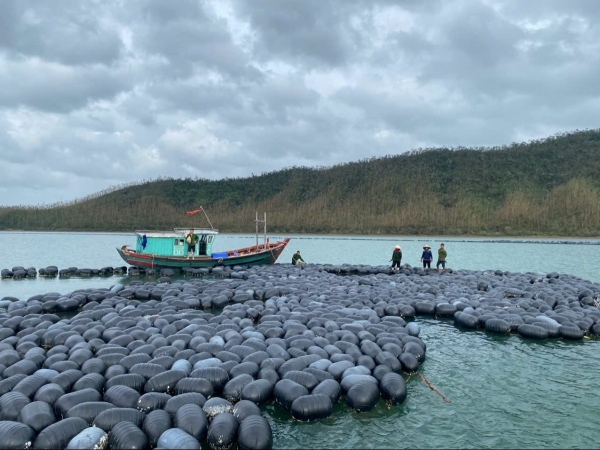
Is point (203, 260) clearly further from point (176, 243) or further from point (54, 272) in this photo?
point (54, 272)

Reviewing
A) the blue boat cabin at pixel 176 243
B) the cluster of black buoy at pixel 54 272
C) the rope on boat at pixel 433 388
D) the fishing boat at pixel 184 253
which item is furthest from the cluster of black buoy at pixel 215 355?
the cluster of black buoy at pixel 54 272

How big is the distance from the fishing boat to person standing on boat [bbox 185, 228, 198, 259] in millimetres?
74

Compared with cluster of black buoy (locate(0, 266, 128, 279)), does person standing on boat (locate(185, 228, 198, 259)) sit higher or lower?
higher

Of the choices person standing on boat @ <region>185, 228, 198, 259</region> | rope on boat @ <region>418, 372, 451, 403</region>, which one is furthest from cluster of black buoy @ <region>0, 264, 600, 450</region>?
person standing on boat @ <region>185, 228, 198, 259</region>

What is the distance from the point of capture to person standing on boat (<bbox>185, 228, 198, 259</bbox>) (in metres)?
32.9

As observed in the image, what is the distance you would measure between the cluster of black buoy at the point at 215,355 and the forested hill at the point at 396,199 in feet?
285

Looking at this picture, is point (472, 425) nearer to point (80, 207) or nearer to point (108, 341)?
point (108, 341)

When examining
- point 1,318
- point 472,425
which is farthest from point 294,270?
point 472,425

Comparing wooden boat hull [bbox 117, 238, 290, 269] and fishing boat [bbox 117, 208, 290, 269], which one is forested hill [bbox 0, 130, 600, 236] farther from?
fishing boat [bbox 117, 208, 290, 269]

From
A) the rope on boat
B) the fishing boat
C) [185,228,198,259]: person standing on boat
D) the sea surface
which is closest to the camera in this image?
the sea surface

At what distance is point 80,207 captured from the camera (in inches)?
5684

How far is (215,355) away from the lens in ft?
36.9

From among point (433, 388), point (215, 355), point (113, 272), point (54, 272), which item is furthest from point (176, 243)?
point (433, 388)

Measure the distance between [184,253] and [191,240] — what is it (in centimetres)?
214
